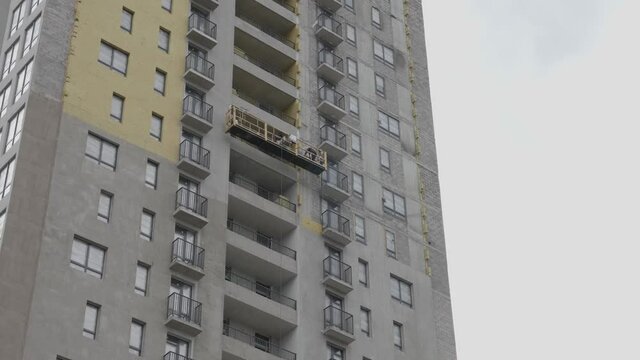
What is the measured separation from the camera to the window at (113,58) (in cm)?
7012

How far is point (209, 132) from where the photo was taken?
73250 millimetres

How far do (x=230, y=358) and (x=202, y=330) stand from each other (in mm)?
2755

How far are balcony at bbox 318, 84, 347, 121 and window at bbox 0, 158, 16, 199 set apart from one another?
80.2 feet

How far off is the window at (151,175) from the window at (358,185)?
16.4 metres

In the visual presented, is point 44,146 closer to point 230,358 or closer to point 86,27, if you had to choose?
point 86,27

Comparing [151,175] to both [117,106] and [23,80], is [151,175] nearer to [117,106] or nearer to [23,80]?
[117,106]

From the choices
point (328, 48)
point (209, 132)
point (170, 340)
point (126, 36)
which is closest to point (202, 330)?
point (170, 340)

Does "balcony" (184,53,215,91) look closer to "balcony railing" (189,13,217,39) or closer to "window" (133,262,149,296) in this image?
"balcony railing" (189,13,217,39)

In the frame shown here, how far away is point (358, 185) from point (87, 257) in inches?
934

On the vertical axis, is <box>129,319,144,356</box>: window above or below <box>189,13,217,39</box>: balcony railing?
below

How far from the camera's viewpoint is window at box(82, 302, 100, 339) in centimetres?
5997

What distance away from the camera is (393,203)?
270 feet

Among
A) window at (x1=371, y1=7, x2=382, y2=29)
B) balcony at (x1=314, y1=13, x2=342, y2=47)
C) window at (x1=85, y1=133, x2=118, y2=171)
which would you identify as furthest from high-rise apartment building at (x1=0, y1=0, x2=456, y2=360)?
window at (x1=371, y1=7, x2=382, y2=29)

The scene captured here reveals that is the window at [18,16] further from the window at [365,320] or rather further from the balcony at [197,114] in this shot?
the window at [365,320]
